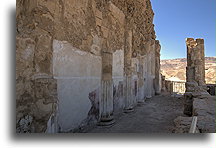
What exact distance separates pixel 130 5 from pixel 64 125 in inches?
183

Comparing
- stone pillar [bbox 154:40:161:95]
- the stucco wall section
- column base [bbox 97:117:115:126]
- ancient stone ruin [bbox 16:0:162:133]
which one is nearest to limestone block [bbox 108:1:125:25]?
ancient stone ruin [bbox 16:0:162:133]

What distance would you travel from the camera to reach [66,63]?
97.2 inches

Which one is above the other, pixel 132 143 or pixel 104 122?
pixel 132 143

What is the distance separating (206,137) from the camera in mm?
1706

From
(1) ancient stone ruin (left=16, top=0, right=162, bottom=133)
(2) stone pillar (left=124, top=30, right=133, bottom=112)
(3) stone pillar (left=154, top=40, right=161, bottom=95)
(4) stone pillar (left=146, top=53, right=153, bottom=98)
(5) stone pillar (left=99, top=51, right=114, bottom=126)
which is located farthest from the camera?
(3) stone pillar (left=154, top=40, right=161, bottom=95)

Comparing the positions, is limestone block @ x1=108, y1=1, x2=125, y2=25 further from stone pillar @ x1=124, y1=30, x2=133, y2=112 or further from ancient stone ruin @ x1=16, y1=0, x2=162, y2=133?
stone pillar @ x1=124, y1=30, x2=133, y2=112

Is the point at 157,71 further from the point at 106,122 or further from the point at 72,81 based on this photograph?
the point at 72,81

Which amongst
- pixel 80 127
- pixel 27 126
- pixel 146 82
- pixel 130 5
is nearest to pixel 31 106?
pixel 27 126

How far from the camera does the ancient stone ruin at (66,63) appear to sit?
74.8 inches

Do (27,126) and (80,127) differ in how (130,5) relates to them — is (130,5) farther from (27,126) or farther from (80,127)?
(27,126)

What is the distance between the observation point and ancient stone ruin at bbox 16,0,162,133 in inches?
74.8

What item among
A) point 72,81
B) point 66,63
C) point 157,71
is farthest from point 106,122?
point 157,71

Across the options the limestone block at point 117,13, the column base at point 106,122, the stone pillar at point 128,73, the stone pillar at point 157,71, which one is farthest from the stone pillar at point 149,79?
the column base at point 106,122

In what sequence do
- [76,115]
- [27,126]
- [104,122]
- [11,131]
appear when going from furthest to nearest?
[104,122] → [76,115] → [27,126] → [11,131]
